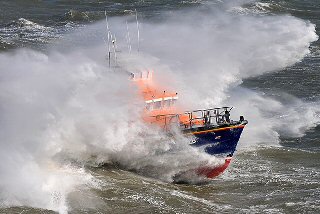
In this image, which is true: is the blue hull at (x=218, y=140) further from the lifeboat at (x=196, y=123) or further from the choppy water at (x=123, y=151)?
the choppy water at (x=123, y=151)

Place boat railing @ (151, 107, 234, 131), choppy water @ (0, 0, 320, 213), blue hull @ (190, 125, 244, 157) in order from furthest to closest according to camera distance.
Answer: blue hull @ (190, 125, 244, 157) → boat railing @ (151, 107, 234, 131) → choppy water @ (0, 0, 320, 213)

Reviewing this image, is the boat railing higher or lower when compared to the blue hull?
higher

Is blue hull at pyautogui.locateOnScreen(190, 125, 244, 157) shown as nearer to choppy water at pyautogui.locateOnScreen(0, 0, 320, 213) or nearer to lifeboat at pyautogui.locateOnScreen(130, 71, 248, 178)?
lifeboat at pyautogui.locateOnScreen(130, 71, 248, 178)

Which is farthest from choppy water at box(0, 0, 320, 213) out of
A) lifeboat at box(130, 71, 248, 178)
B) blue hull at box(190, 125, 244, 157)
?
blue hull at box(190, 125, 244, 157)

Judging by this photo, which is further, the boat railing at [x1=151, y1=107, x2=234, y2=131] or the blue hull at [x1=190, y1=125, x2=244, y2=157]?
the blue hull at [x1=190, y1=125, x2=244, y2=157]

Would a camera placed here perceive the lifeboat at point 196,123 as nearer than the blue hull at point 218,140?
Yes

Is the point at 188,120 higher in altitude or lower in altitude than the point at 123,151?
higher

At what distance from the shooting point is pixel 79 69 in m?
22.1

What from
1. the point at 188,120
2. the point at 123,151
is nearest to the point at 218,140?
the point at 188,120

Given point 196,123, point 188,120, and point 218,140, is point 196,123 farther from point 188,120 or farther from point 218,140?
point 218,140

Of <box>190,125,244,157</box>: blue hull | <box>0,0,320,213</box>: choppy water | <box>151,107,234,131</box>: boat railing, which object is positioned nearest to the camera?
<box>0,0,320,213</box>: choppy water

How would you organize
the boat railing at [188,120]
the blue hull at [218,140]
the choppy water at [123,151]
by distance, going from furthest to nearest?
1. the blue hull at [218,140]
2. the boat railing at [188,120]
3. the choppy water at [123,151]

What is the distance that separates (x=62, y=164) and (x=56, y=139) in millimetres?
890

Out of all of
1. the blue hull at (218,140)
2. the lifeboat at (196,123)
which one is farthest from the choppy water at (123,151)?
the blue hull at (218,140)
